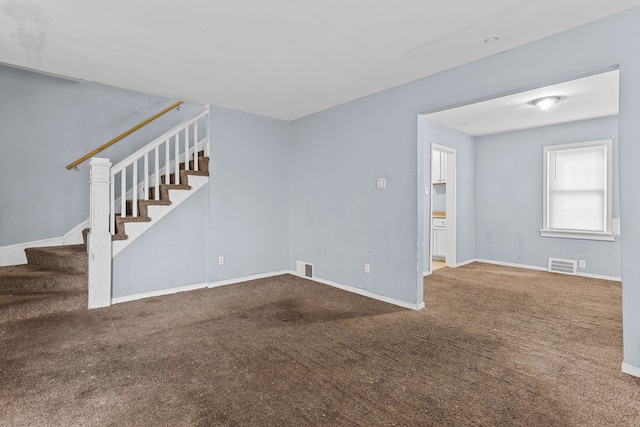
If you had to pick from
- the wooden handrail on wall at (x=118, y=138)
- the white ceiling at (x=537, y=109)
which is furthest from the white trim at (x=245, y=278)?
the white ceiling at (x=537, y=109)

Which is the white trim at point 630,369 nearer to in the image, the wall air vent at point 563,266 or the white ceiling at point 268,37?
the white ceiling at point 268,37

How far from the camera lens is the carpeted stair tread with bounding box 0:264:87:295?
3.27 m

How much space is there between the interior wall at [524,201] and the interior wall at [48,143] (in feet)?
Result: 20.8

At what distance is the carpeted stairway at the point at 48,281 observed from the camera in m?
3.15

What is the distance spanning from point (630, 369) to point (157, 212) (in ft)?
15.0

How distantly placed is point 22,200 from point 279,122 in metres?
3.53

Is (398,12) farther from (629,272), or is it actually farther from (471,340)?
(471,340)

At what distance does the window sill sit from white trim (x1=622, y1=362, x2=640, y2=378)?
3554mm

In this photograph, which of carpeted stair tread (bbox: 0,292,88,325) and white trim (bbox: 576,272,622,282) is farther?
white trim (bbox: 576,272,622,282)

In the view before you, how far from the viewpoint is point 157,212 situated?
3938 millimetres

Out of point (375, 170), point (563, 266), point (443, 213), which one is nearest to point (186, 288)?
point (375, 170)

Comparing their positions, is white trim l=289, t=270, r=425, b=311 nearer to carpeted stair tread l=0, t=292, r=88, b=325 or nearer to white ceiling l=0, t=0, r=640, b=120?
white ceiling l=0, t=0, r=640, b=120

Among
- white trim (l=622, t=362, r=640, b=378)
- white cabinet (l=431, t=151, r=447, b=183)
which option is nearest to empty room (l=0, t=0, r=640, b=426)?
white trim (l=622, t=362, r=640, b=378)

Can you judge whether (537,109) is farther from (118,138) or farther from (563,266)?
(118,138)
